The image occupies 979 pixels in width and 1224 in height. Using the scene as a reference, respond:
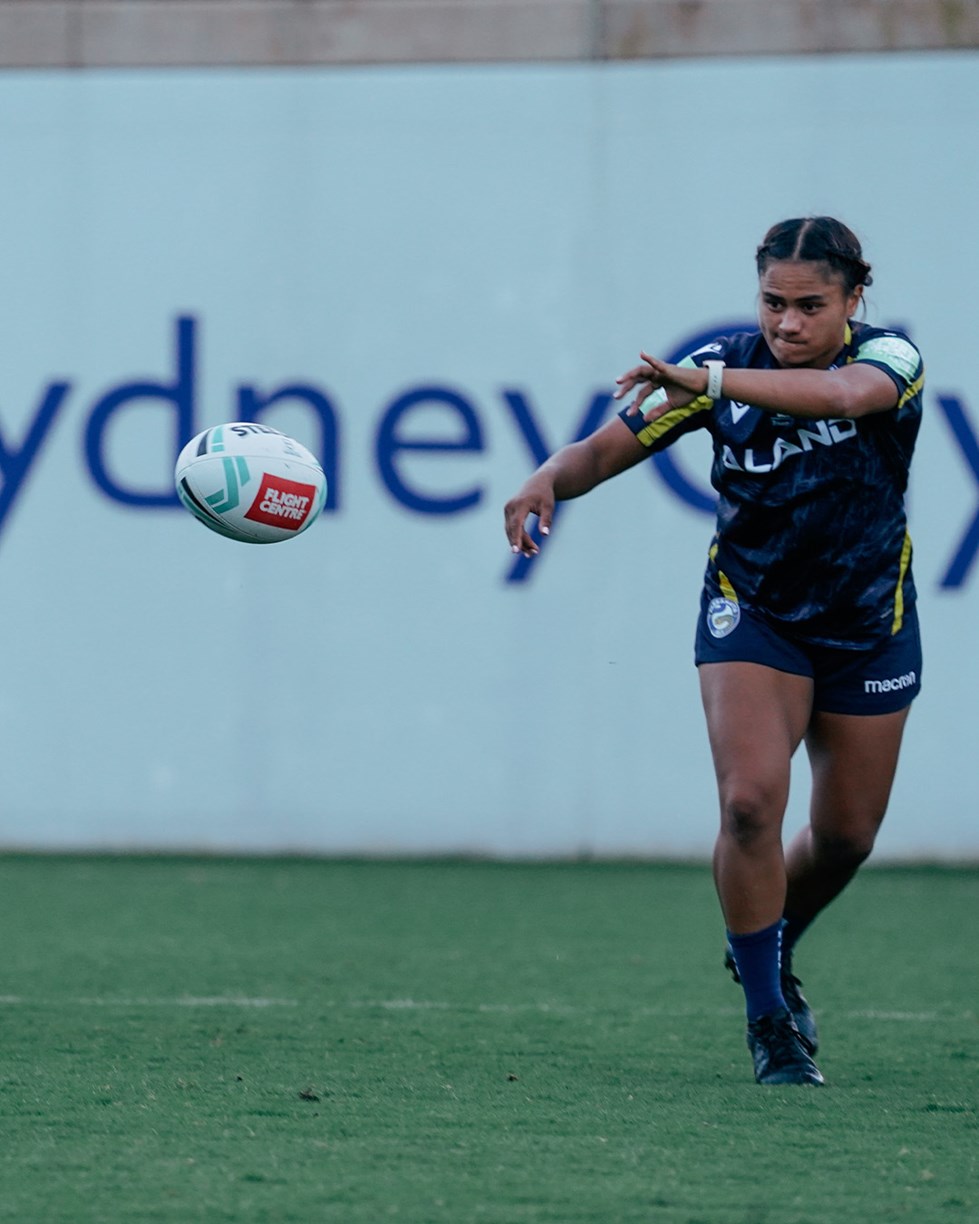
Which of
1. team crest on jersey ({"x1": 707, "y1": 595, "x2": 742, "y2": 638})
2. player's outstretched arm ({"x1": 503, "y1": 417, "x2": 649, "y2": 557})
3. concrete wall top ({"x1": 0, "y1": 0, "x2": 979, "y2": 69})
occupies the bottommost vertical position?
team crest on jersey ({"x1": 707, "y1": 595, "x2": 742, "y2": 638})

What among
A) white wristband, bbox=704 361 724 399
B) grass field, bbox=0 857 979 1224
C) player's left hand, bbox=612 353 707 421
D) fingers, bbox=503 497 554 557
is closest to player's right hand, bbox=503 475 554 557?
fingers, bbox=503 497 554 557

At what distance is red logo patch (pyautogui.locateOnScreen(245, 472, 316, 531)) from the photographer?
439 cm

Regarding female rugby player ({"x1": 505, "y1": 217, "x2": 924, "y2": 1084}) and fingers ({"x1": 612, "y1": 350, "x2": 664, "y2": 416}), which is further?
female rugby player ({"x1": 505, "y1": 217, "x2": 924, "y2": 1084})

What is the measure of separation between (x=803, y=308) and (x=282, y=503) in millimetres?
1222

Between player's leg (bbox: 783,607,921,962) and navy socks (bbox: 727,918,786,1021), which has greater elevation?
player's leg (bbox: 783,607,921,962)

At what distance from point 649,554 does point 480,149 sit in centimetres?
197

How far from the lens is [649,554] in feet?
29.3

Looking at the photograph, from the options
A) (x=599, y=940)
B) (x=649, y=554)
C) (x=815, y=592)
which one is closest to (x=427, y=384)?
(x=649, y=554)

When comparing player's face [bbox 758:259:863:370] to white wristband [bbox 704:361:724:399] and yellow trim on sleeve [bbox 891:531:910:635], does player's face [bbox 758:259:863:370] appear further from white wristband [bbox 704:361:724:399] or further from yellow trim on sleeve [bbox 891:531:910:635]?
yellow trim on sleeve [bbox 891:531:910:635]

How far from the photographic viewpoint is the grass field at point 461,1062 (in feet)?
9.98

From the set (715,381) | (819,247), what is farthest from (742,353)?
(715,381)

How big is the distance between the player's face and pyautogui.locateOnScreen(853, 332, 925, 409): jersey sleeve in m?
0.07

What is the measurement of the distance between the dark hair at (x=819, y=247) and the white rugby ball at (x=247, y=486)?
45.0 inches

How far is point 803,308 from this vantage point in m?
4.02
